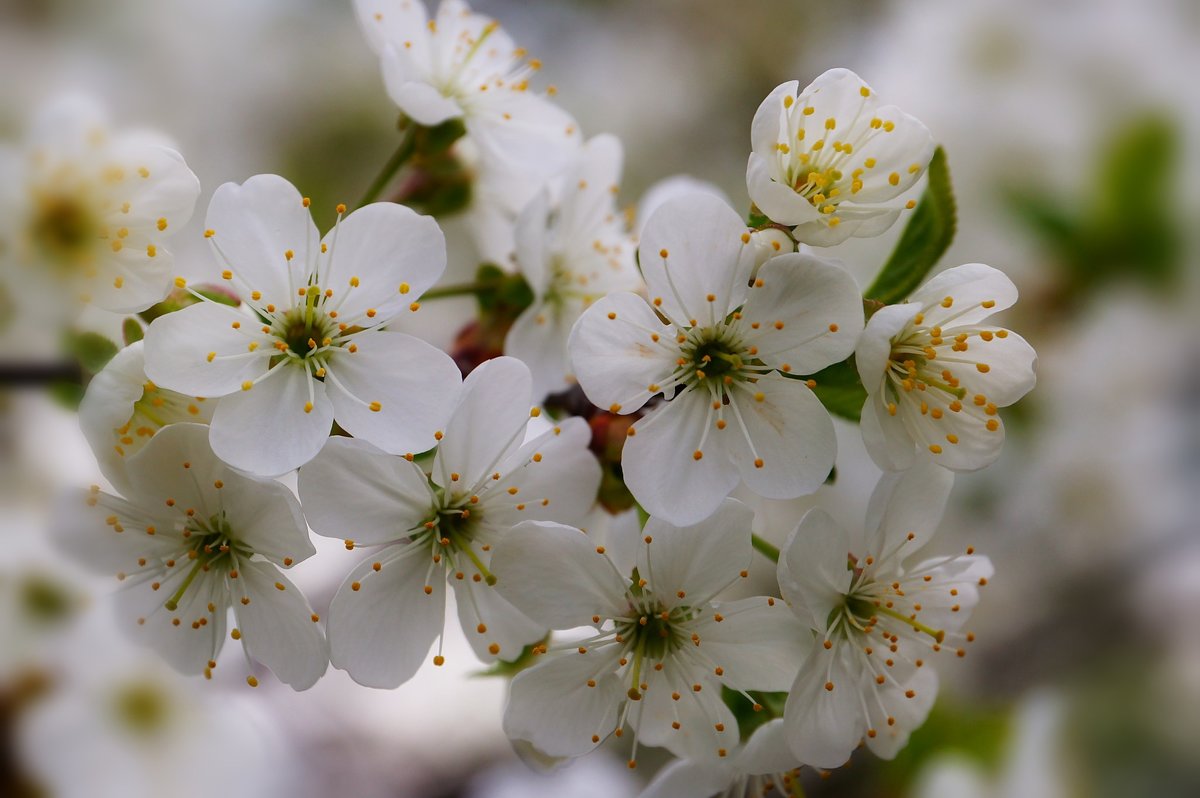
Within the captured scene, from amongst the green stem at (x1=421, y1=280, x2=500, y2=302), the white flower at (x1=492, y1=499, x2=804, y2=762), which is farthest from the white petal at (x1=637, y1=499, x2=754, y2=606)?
the green stem at (x1=421, y1=280, x2=500, y2=302)

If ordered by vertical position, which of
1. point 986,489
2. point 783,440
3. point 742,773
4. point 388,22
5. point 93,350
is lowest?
point 986,489

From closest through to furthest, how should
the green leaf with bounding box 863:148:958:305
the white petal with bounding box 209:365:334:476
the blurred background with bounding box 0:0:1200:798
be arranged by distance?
the white petal with bounding box 209:365:334:476 → the green leaf with bounding box 863:148:958:305 → the blurred background with bounding box 0:0:1200:798

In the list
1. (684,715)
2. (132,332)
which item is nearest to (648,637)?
(684,715)

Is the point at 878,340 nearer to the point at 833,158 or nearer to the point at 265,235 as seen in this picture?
the point at 833,158

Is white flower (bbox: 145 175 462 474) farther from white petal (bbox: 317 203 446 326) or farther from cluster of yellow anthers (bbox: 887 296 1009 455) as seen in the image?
cluster of yellow anthers (bbox: 887 296 1009 455)

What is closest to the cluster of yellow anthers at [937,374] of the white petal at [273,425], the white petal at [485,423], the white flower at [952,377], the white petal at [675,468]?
the white flower at [952,377]

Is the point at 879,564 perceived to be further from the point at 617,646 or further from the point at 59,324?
the point at 59,324
